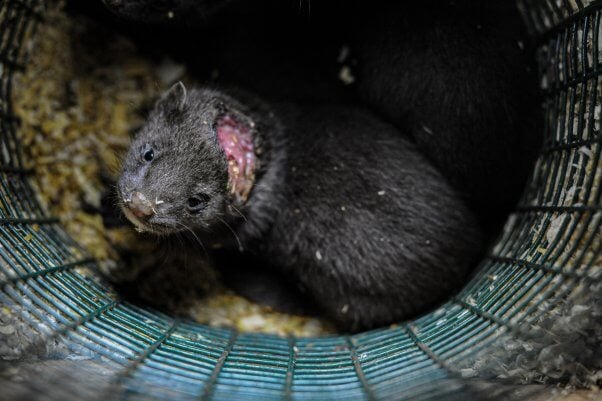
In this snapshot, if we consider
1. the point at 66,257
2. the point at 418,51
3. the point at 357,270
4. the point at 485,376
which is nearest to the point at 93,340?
the point at 66,257

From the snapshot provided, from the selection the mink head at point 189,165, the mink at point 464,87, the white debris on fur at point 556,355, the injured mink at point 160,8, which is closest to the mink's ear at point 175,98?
the mink head at point 189,165

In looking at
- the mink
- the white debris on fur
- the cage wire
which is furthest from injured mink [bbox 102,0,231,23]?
the white debris on fur

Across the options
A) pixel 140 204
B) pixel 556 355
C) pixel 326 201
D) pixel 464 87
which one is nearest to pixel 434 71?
pixel 464 87

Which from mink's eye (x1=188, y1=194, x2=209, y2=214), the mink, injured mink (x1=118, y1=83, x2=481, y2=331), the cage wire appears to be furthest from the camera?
the mink

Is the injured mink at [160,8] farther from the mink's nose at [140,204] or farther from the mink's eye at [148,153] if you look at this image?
the mink's nose at [140,204]

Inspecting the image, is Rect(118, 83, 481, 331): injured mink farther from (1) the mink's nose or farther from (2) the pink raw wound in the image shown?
(1) the mink's nose

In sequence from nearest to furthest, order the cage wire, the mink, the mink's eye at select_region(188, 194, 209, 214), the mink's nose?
the cage wire, the mink's nose, the mink's eye at select_region(188, 194, 209, 214), the mink

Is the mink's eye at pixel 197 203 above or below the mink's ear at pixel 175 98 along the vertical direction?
below
